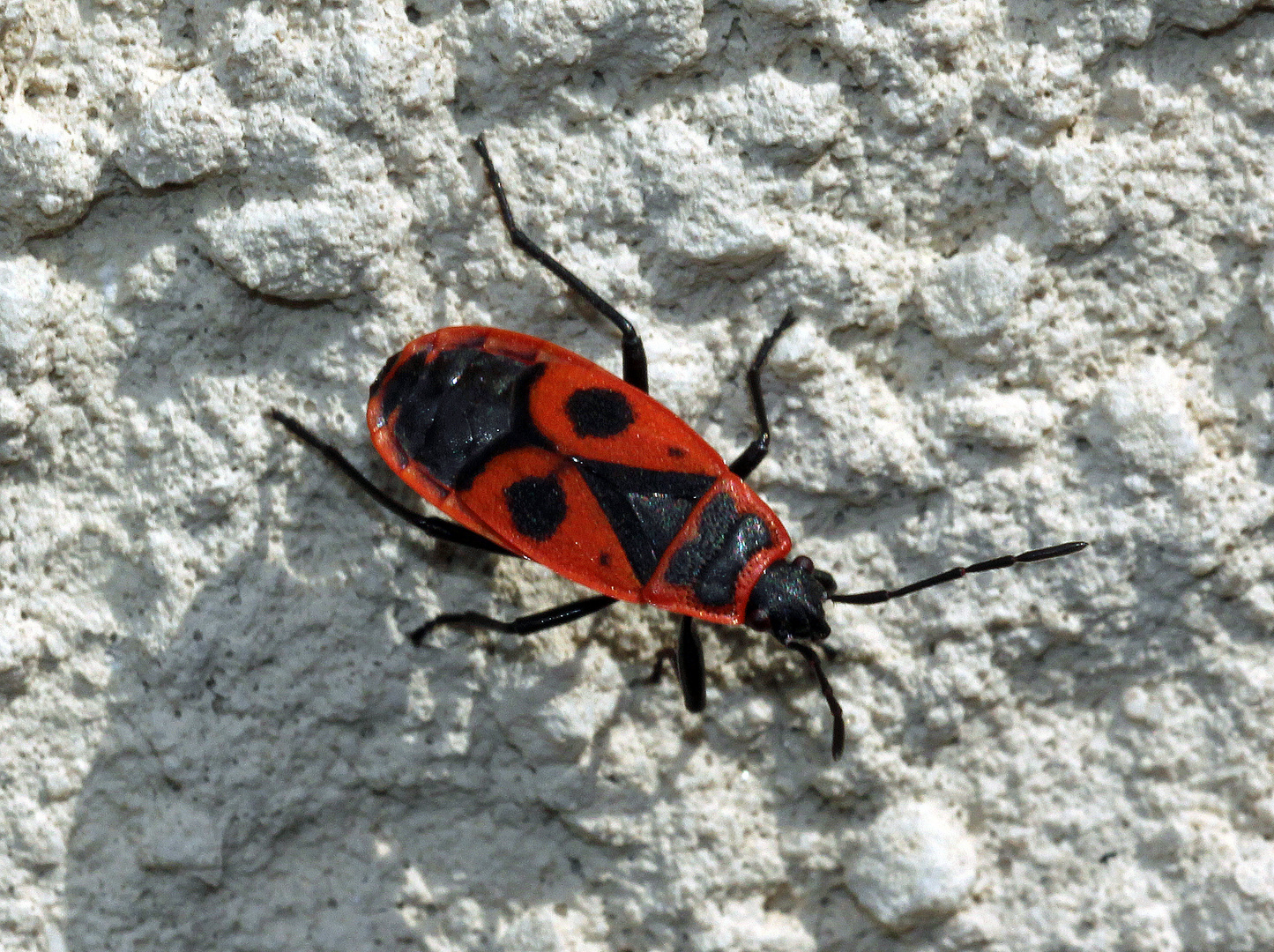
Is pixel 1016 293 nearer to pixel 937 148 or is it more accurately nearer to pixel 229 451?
pixel 937 148

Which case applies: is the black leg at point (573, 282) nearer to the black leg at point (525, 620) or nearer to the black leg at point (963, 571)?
the black leg at point (525, 620)

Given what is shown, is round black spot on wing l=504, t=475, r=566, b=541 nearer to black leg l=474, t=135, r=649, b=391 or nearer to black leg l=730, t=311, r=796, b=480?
black leg l=474, t=135, r=649, b=391

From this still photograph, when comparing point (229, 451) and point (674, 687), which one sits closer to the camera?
point (229, 451)

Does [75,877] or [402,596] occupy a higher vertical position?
[402,596]

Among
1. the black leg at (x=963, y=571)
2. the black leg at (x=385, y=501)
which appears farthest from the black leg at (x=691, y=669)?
the black leg at (x=385, y=501)

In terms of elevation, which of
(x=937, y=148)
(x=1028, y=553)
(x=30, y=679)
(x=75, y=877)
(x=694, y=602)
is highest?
(x=937, y=148)

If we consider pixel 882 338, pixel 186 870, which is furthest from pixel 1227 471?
pixel 186 870

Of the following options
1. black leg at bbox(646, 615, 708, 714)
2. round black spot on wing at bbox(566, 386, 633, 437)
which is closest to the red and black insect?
round black spot on wing at bbox(566, 386, 633, 437)
